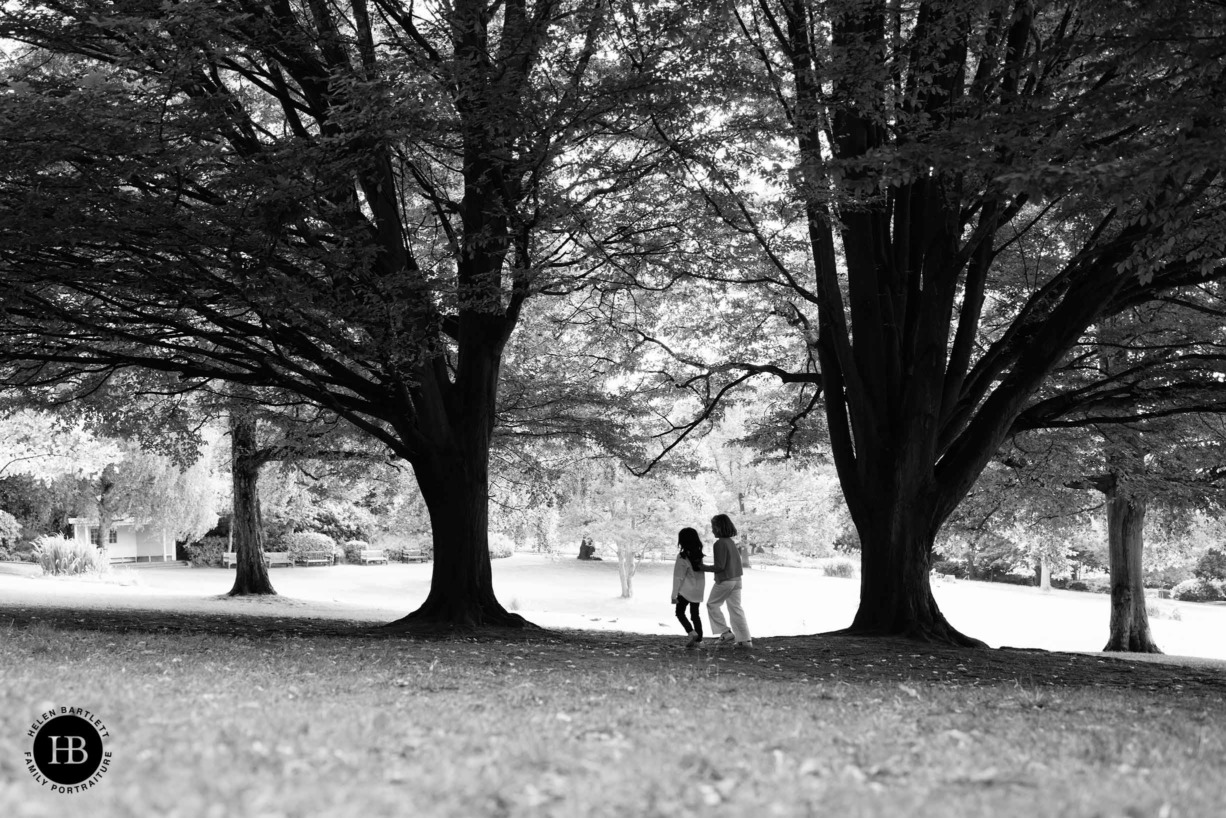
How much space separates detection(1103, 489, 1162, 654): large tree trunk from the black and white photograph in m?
0.09

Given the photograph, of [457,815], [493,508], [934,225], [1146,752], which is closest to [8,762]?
[457,815]

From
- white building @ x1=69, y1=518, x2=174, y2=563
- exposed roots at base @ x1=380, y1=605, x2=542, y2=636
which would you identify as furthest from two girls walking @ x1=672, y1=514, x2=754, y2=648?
white building @ x1=69, y1=518, x2=174, y2=563

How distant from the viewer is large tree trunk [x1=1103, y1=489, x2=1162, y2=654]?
21.9 meters

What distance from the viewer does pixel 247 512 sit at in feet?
86.8

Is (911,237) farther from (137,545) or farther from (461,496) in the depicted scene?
(137,545)

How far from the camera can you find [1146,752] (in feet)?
16.2

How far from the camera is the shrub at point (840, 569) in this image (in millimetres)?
56312

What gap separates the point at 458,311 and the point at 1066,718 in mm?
9426

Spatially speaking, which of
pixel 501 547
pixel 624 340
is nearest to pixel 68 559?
pixel 624 340

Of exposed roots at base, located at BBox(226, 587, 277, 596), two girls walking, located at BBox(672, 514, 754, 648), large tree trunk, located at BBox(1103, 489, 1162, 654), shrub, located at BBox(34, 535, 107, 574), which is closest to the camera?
two girls walking, located at BBox(672, 514, 754, 648)

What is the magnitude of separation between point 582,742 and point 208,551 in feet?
174

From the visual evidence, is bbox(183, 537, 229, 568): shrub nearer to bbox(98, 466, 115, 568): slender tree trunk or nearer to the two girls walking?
bbox(98, 466, 115, 568): slender tree trunk

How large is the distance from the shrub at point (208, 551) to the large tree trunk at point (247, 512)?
87.4 feet

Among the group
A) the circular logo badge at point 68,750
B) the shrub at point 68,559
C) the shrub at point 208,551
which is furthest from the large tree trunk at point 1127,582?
the shrub at point 208,551
